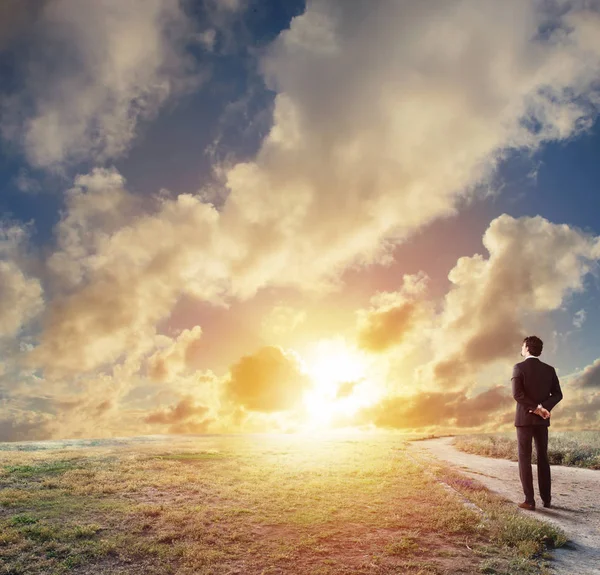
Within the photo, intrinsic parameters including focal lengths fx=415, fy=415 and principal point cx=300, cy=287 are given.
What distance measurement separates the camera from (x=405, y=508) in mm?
11391

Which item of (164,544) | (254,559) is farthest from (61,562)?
(254,559)

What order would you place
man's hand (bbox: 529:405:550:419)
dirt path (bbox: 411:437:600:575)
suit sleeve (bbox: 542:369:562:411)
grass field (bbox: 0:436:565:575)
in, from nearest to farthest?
grass field (bbox: 0:436:565:575) → dirt path (bbox: 411:437:600:575) → man's hand (bbox: 529:405:550:419) → suit sleeve (bbox: 542:369:562:411)

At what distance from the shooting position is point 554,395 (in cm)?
1128

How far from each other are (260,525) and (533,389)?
7921 mm

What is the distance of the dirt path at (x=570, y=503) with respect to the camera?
25.3 ft

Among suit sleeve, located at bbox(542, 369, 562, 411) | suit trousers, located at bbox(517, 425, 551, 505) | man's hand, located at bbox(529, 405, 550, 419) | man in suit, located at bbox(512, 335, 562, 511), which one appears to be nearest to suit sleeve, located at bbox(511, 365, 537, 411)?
man in suit, located at bbox(512, 335, 562, 511)

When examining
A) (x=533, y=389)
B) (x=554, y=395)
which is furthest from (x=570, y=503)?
(x=533, y=389)

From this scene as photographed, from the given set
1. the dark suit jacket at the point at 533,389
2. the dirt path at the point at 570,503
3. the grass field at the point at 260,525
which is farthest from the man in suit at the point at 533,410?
the grass field at the point at 260,525

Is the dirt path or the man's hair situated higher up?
the man's hair

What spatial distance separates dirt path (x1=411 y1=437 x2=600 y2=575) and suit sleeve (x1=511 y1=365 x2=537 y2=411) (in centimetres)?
273

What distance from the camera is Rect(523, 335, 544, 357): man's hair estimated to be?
1156cm

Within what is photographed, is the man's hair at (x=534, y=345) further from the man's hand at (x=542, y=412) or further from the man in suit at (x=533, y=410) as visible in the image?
the man's hand at (x=542, y=412)

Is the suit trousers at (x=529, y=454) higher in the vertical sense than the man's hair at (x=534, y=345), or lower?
lower

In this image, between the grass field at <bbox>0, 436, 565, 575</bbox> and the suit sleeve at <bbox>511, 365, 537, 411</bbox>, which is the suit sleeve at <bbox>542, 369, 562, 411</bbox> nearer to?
the suit sleeve at <bbox>511, 365, 537, 411</bbox>
